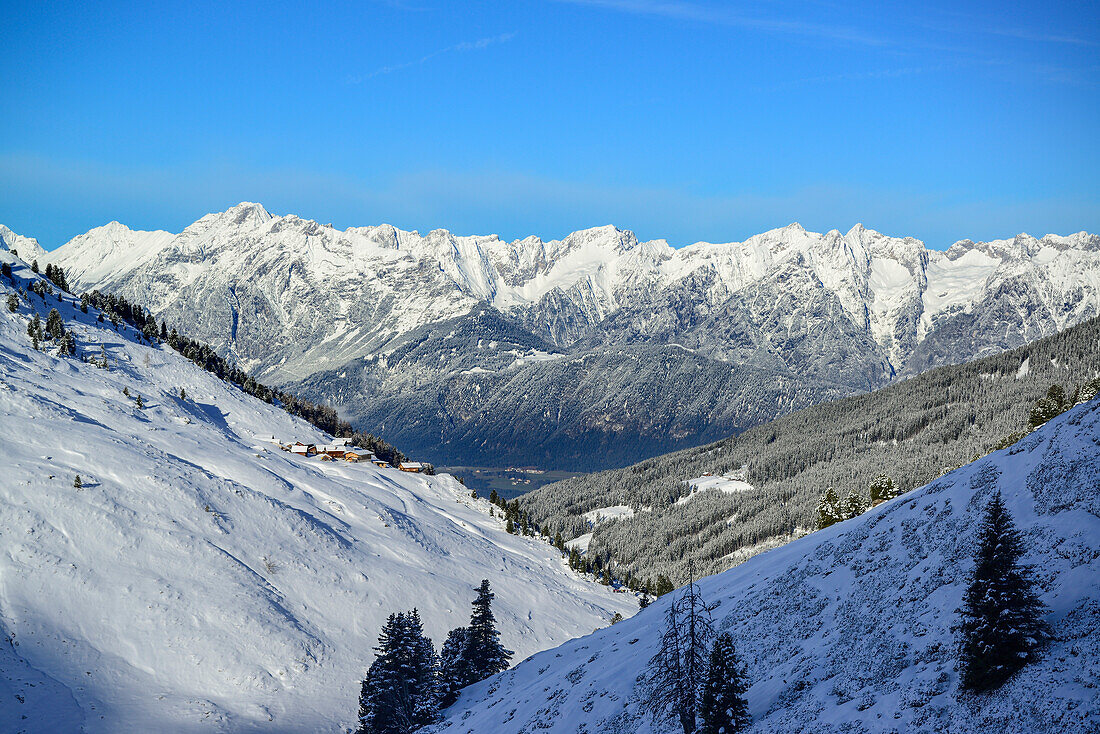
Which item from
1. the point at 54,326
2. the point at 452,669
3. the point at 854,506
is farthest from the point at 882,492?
the point at 54,326

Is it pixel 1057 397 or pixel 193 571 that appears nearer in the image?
pixel 193 571

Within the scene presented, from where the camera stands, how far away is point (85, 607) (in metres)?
60.6

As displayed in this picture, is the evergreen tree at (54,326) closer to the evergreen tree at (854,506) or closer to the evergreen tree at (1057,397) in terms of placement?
the evergreen tree at (854,506)

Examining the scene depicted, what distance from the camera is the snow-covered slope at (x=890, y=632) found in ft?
88.8

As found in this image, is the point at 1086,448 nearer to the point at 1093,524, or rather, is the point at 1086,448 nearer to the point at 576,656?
the point at 1093,524

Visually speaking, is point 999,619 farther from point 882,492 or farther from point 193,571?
point 882,492

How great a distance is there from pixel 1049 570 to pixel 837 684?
11.2m

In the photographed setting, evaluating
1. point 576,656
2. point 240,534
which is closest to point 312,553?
point 240,534

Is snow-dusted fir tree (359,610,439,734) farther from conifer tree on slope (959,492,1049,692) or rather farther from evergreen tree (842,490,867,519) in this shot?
evergreen tree (842,490,867,519)

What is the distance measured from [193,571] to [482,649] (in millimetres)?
30691

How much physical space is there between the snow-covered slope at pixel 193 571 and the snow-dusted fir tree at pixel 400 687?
8.98 meters

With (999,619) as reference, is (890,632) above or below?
below

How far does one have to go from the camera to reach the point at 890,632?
1409 inches

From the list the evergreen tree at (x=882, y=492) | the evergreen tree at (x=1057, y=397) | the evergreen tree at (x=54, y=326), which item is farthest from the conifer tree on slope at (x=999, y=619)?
the evergreen tree at (x=54, y=326)
